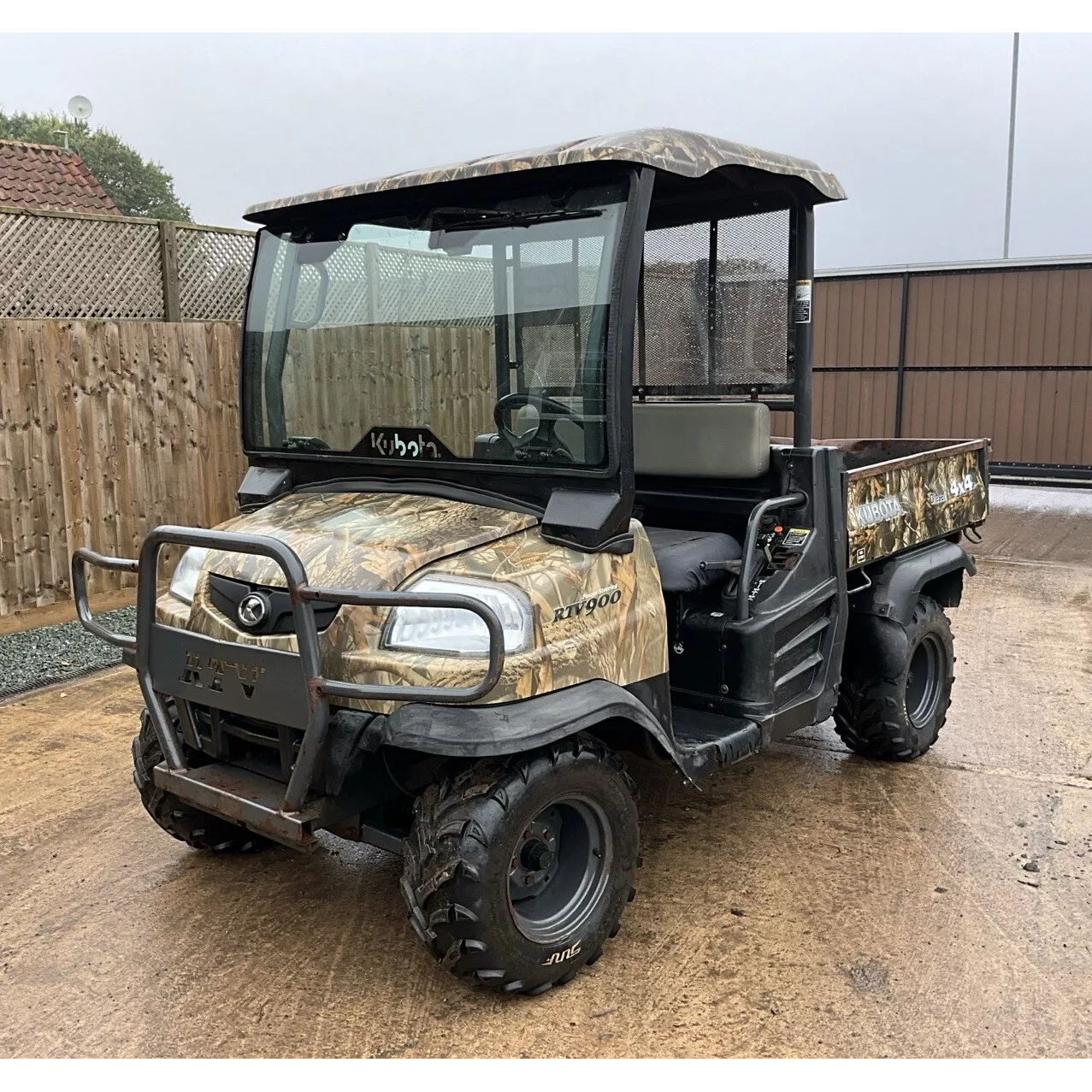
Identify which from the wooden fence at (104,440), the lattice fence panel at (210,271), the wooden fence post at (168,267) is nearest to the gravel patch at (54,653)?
the wooden fence at (104,440)

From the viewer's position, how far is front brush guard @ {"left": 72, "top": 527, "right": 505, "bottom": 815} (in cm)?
266

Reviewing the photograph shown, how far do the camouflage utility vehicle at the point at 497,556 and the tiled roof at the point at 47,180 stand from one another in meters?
13.0

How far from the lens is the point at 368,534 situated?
123 inches

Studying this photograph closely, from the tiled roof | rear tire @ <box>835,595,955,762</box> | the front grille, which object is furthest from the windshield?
the tiled roof

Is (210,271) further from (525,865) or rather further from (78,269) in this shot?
(525,865)

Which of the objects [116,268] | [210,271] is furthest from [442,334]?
[210,271]

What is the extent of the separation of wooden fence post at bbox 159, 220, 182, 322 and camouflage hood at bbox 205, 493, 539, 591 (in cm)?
458

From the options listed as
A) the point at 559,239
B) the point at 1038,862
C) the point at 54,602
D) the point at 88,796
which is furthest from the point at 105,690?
the point at 1038,862

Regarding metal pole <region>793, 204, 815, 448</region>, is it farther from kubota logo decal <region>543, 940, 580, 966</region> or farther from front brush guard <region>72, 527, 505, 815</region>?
kubota logo decal <region>543, 940, 580, 966</region>

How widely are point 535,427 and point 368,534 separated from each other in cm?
61

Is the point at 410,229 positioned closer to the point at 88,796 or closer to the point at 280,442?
the point at 280,442

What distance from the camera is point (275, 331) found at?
3.79 metres

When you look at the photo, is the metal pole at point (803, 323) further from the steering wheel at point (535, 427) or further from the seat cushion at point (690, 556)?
the steering wheel at point (535, 427)

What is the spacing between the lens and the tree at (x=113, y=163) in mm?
40094
